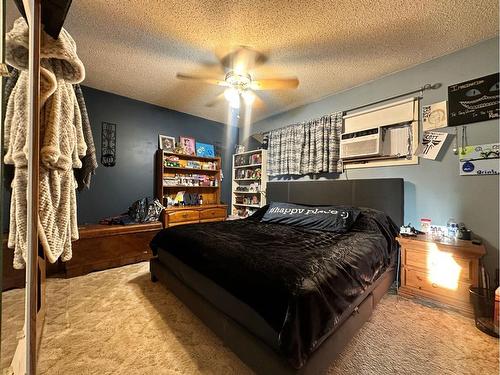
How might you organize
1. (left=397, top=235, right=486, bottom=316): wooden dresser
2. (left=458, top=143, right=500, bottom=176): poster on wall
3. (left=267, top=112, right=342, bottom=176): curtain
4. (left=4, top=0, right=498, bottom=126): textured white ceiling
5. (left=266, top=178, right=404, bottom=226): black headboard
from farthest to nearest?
(left=267, top=112, right=342, bottom=176): curtain < (left=266, top=178, right=404, bottom=226): black headboard < (left=458, top=143, right=500, bottom=176): poster on wall < (left=397, top=235, right=486, bottom=316): wooden dresser < (left=4, top=0, right=498, bottom=126): textured white ceiling

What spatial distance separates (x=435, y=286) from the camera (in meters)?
1.99

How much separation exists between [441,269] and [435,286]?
0.18 meters

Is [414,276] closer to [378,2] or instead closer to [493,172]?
[493,172]

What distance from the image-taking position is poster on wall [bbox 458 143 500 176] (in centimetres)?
196

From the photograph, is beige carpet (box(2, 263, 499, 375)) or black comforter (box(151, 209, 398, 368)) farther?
beige carpet (box(2, 263, 499, 375))

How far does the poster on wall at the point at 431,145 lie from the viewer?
2.29 metres

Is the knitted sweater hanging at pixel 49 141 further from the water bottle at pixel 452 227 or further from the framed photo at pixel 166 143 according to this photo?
the water bottle at pixel 452 227

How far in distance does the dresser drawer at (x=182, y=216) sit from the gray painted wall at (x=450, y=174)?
2.79 meters

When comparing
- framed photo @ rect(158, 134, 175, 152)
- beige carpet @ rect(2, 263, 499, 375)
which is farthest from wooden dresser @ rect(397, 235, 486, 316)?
framed photo @ rect(158, 134, 175, 152)

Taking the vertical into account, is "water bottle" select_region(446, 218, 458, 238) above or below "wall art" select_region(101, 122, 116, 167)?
below

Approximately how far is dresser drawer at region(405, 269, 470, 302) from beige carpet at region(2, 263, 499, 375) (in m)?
0.16

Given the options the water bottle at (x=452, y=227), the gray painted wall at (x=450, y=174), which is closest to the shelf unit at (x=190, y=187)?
the gray painted wall at (x=450, y=174)

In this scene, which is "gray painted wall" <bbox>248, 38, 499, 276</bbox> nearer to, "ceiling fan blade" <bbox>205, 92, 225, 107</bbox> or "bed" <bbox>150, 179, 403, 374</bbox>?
"bed" <bbox>150, 179, 403, 374</bbox>

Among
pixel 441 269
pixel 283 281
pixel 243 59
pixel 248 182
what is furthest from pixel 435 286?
pixel 248 182
